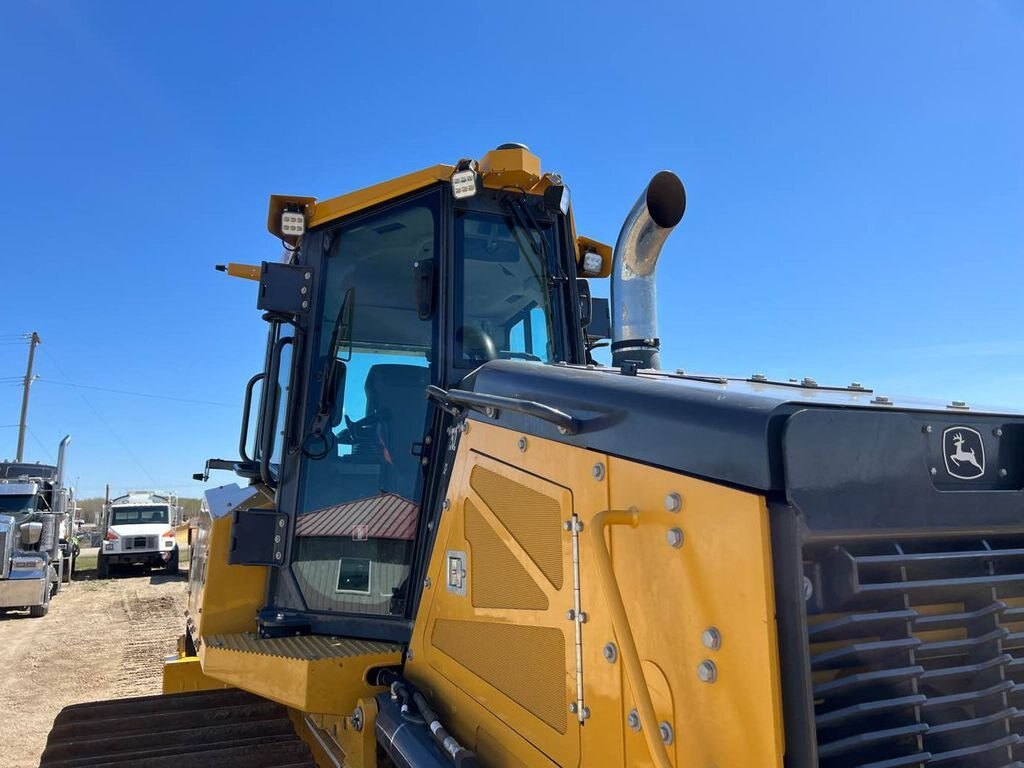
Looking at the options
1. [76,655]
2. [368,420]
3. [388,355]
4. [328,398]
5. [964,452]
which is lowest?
[76,655]

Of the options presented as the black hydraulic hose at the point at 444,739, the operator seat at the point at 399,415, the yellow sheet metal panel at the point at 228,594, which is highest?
the operator seat at the point at 399,415

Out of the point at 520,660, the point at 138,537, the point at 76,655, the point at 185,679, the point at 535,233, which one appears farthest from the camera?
the point at 138,537

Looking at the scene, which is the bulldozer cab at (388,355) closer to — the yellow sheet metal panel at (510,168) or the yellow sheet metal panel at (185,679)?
the yellow sheet metal panel at (510,168)

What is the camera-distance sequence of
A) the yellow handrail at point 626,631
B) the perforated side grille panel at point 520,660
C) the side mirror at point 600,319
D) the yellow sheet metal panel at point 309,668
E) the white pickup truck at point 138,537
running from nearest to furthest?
the yellow handrail at point 626,631 < the perforated side grille panel at point 520,660 < the yellow sheet metal panel at point 309,668 < the side mirror at point 600,319 < the white pickup truck at point 138,537

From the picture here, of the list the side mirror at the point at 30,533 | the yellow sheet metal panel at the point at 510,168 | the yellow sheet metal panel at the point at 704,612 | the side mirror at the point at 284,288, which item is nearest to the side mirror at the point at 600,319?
the yellow sheet metal panel at the point at 510,168

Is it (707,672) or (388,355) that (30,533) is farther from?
(707,672)

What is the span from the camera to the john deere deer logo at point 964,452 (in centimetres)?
167

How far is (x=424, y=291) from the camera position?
3.17 metres

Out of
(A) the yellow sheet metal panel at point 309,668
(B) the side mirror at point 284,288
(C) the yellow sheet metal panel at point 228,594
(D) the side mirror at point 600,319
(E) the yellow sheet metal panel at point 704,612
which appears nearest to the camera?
(E) the yellow sheet metal panel at point 704,612

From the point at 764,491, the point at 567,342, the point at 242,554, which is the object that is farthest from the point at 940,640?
the point at 242,554

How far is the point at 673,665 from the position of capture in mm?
1606

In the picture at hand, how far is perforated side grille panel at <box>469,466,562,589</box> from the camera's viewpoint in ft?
6.80

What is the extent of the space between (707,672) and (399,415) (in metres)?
1.94

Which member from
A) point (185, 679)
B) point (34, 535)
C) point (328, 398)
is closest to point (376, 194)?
point (328, 398)
